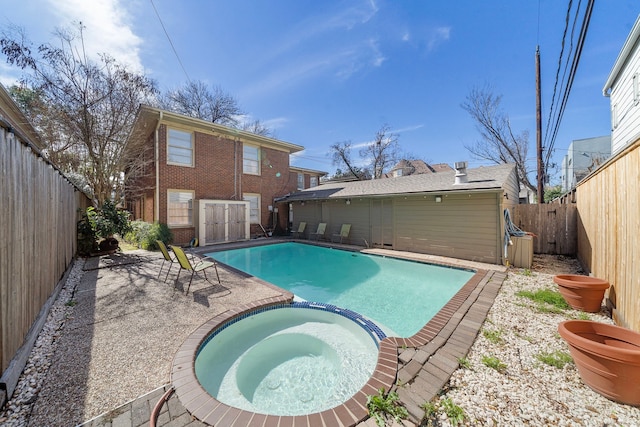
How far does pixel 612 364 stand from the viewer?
2.05 m

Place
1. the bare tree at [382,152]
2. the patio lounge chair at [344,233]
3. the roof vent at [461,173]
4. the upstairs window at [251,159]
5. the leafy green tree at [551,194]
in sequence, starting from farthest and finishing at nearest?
the bare tree at [382,152] → the leafy green tree at [551,194] → the upstairs window at [251,159] → the patio lounge chair at [344,233] → the roof vent at [461,173]

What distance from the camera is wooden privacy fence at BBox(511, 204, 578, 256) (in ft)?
28.4

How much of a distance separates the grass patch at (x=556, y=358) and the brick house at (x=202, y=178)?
37.6 feet

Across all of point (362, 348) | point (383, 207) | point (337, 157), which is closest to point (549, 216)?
point (383, 207)

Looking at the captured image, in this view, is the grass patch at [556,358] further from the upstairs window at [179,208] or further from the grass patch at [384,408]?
the upstairs window at [179,208]

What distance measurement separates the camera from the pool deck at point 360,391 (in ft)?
6.17

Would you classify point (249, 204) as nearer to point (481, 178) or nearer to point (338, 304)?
point (338, 304)

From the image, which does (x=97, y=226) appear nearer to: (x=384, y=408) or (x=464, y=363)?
(x=384, y=408)

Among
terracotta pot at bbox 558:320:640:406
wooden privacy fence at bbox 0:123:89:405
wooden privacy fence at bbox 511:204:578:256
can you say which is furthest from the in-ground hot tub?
wooden privacy fence at bbox 511:204:578:256

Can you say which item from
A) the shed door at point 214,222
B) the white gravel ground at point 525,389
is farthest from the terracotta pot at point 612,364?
the shed door at point 214,222

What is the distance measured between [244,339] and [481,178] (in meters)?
9.30

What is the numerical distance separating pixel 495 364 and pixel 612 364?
88 centimetres

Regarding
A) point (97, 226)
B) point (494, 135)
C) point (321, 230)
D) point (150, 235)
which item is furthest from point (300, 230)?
point (494, 135)

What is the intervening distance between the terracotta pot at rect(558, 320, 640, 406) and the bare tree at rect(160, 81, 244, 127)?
24.1 m
